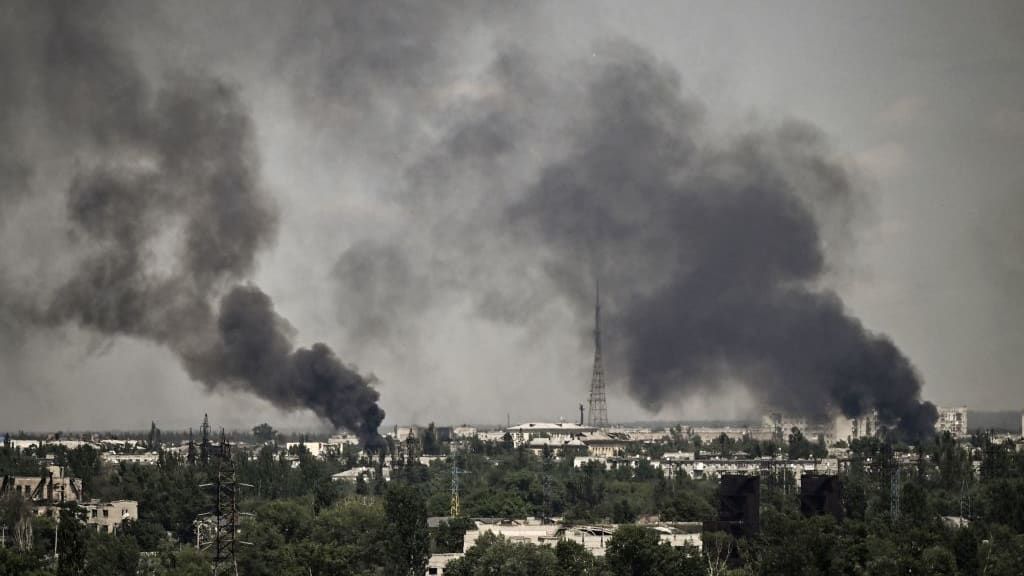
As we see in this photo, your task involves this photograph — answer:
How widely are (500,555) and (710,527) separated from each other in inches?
673

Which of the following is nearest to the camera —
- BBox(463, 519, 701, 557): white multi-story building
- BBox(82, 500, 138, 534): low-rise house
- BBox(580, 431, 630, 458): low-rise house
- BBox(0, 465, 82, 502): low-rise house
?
BBox(463, 519, 701, 557): white multi-story building

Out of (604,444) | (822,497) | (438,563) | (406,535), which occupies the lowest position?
(438,563)

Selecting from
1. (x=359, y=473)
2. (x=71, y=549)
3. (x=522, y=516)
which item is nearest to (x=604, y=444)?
(x=359, y=473)

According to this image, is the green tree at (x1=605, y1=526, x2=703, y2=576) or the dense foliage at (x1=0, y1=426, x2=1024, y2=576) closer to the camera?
the dense foliage at (x1=0, y1=426, x2=1024, y2=576)

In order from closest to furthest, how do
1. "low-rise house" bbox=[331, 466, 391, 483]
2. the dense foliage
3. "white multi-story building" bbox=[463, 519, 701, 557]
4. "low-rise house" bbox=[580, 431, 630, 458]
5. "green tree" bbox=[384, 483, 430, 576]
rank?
the dense foliage < "green tree" bbox=[384, 483, 430, 576] < "white multi-story building" bbox=[463, 519, 701, 557] < "low-rise house" bbox=[331, 466, 391, 483] < "low-rise house" bbox=[580, 431, 630, 458]

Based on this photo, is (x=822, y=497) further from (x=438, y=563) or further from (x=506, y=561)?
(x=506, y=561)

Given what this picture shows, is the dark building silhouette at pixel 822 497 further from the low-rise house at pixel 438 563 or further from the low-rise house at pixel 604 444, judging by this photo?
the low-rise house at pixel 604 444

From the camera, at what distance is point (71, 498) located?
96.9m

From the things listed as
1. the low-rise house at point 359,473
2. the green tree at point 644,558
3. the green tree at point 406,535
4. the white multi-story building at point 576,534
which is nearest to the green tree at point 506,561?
the green tree at point 644,558

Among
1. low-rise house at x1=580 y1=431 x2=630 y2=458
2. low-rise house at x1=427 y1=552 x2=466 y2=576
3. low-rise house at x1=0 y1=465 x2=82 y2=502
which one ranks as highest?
low-rise house at x1=580 y1=431 x2=630 y2=458

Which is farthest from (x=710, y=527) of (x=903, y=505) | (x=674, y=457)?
(x=674, y=457)

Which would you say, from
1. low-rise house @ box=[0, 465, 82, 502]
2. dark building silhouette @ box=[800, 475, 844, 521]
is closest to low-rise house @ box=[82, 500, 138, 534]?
low-rise house @ box=[0, 465, 82, 502]

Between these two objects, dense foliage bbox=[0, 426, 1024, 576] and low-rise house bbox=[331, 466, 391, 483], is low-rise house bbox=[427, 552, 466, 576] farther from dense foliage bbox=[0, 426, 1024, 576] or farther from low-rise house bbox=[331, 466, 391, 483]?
low-rise house bbox=[331, 466, 391, 483]

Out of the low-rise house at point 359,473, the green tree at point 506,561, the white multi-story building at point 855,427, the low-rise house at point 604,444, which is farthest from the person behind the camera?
the low-rise house at point 604,444
